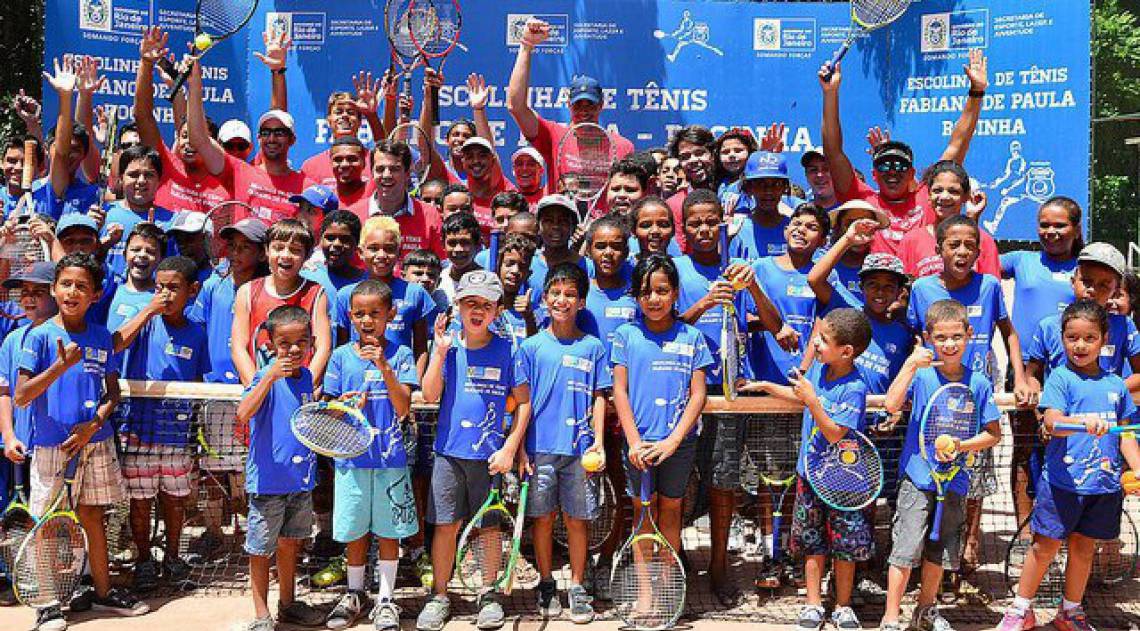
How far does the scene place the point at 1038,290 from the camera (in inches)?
266

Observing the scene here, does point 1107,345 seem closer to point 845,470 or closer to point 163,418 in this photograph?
point 845,470

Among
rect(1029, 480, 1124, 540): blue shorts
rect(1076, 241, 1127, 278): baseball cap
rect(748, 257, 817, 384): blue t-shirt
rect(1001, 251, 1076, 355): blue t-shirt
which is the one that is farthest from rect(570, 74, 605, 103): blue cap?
rect(1029, 480, 1124, 540): blue shorts

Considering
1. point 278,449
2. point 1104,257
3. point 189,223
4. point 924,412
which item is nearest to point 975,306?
point 1104,257

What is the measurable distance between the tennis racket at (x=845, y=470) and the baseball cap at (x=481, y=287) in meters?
1.85

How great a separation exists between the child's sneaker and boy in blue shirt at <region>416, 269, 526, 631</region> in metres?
3.03

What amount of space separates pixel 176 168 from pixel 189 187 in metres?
0.20

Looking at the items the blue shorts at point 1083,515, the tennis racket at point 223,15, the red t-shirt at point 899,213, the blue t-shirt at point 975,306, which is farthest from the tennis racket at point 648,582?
the tennis racket at point 223,15

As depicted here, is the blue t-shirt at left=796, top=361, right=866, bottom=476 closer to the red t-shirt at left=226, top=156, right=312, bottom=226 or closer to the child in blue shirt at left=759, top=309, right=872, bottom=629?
the child in blue shirt at left=759, top=309, right=872, bottom=629

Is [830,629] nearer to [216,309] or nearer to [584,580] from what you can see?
[584,580]

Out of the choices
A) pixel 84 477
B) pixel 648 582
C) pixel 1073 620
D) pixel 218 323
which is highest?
pixel 218 323

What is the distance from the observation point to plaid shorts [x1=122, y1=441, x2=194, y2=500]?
255 inches

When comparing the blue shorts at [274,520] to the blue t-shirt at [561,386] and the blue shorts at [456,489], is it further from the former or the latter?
the blue t-shirt at [561,386]

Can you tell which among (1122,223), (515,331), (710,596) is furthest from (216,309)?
(1122,223)

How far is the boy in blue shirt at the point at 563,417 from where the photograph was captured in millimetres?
6031
